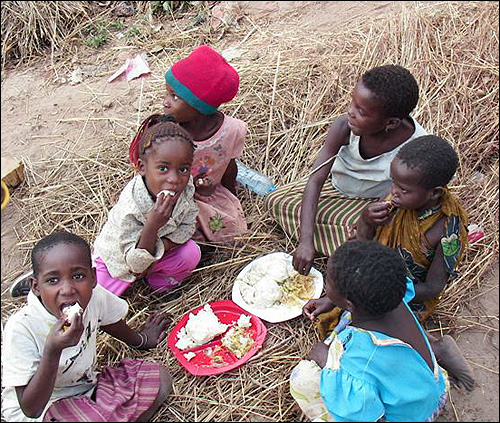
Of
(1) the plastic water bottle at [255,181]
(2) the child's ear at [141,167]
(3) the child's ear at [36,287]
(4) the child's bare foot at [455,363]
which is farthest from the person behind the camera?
(1) the plastic water bottle at [255,181]

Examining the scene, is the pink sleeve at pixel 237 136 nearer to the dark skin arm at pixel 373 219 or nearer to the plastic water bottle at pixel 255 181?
the plastic water bottle at pixel 255 181

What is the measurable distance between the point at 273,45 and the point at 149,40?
3.77 feet

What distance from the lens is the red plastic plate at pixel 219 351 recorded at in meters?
2.60

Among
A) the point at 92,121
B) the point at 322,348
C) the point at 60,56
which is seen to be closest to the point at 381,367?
the point at 322,348

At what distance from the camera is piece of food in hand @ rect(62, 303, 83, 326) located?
79.0 inches

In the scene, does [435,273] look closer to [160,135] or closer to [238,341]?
[238,341]

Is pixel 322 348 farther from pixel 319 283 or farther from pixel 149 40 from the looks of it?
pixel 149 40

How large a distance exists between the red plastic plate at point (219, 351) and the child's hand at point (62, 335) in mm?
731

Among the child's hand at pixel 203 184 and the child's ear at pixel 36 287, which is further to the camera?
the child's hand at pixel 203 184

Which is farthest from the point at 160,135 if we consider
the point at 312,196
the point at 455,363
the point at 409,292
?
the point at 455,363

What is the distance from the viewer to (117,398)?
2.27 metres

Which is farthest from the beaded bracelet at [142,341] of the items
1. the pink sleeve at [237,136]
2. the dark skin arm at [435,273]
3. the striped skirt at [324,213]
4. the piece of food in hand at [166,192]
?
the dark skin arm at [435,273]

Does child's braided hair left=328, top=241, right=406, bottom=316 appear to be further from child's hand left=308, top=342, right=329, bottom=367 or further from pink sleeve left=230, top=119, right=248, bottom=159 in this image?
pink sleeve left=230, top=119, right=248, bottom=159

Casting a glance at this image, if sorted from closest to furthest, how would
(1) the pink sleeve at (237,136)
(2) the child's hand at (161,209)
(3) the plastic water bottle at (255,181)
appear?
(2) the child's hand at (161,209), (1) the pink sleeve at (237,136), (3) the plastic water bottle at (255,181)
